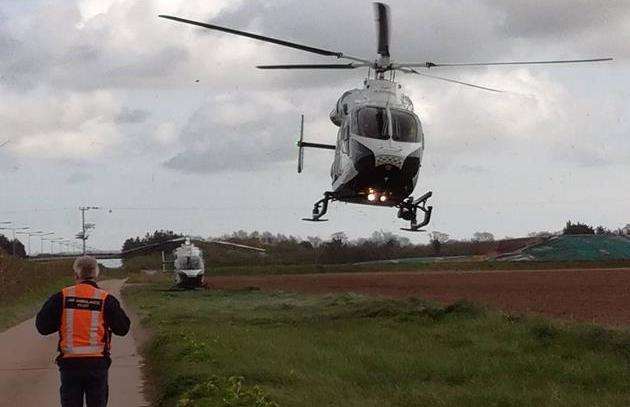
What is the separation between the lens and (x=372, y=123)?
25391 mm

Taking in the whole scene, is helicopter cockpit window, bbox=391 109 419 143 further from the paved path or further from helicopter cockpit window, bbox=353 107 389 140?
the paved path

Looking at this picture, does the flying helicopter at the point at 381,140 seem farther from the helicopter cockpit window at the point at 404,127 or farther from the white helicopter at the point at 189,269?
the white helicopter at the point at 189,269

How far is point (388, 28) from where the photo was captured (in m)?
26.7

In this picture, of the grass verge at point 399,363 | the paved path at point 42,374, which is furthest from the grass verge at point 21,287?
the grass verge at point 399,363

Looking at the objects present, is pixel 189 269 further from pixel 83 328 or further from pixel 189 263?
pixel 83 328

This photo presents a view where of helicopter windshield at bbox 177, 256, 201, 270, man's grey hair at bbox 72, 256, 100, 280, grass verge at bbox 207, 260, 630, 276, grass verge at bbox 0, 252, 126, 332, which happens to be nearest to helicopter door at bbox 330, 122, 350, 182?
grass verge at bbox 0, 252, 126, 332

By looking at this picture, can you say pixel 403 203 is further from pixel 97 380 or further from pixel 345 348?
pixel 97 380

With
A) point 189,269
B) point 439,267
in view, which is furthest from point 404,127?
point 439,267

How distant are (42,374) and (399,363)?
6191mm

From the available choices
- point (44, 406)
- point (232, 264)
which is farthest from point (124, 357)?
point (232, 264)

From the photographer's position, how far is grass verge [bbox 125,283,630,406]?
39.2 feet

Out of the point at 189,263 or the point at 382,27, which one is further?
the point at 189,263

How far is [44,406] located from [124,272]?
117490 millimetres

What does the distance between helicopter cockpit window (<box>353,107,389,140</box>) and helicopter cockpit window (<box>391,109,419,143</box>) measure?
0.81ft
